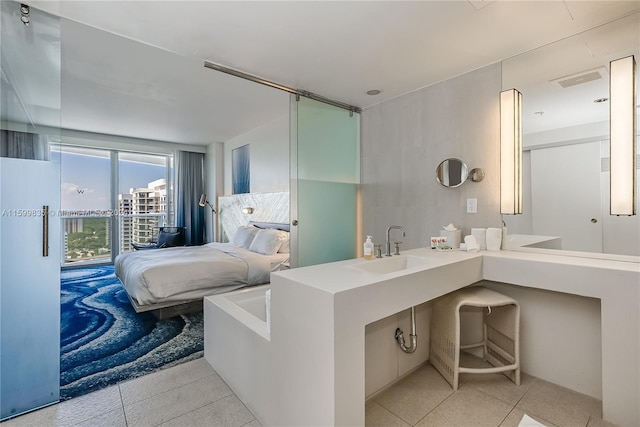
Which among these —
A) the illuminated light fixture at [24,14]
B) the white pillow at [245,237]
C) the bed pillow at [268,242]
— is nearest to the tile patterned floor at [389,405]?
the bed pillow at [268,242]

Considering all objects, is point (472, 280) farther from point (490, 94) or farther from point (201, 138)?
point (201, 138)

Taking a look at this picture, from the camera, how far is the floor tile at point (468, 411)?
162 cm

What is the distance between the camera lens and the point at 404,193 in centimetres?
293

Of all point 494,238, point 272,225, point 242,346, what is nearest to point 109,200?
point 272,225

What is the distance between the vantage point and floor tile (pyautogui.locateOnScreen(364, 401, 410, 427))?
163 cm

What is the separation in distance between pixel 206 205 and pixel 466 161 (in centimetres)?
526

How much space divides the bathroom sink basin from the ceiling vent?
1517 mm

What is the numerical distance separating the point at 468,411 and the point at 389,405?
0.44 metres

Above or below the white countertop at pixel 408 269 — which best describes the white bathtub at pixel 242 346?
below

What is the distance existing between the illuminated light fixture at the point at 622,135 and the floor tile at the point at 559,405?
3.80 feet

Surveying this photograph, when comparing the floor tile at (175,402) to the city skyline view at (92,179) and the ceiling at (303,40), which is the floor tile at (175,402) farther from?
the city skyline view at (92,179)

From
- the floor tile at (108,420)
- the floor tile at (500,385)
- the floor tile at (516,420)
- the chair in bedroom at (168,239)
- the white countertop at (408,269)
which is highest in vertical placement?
the white countertop at (408,269)

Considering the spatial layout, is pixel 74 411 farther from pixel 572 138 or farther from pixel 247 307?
pixel 572 138

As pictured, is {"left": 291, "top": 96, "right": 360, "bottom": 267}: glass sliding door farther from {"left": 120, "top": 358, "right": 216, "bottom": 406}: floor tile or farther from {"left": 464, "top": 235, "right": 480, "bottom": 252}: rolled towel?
{"left": 464, "top": 235, "right": 480, "bottom": 252}: rolled towel
